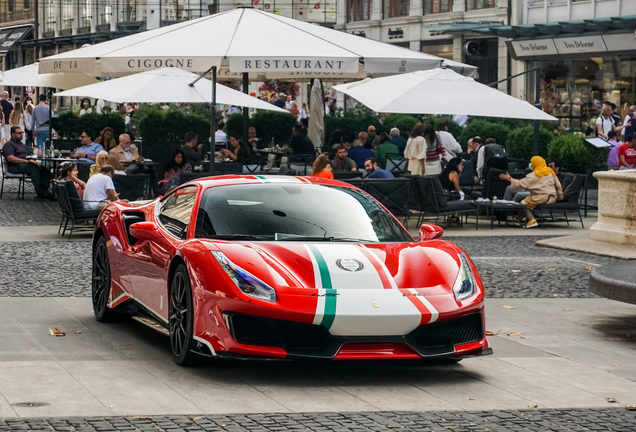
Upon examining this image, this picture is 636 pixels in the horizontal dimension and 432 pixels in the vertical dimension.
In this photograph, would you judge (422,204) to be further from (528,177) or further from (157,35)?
(157,35)

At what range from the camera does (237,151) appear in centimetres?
2222

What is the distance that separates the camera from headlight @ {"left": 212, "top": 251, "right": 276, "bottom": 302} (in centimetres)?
694

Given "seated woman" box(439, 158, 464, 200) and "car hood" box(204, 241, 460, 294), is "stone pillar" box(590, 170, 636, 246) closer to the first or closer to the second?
"seated woman" box(439, 158, 464, 200)

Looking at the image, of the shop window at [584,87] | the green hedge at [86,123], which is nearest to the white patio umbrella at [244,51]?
the green hedge at [86,123]

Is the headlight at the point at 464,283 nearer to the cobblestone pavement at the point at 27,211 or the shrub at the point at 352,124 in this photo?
the cobblestone pavement at the point at 27,211

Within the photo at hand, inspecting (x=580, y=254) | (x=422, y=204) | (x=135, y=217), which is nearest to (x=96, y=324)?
(x=135, y=217)

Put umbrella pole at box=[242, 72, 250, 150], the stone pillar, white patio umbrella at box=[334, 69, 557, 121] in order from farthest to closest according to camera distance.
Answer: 1. umbrella pole at box=[242, 72, 250, 150]
2. white patio umbrella at box=[334, 69, 557, 121]
3. the stone pillar

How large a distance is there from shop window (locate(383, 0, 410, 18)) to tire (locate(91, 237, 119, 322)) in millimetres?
41123

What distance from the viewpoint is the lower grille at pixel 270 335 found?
696 cm

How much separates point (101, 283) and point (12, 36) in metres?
71.8

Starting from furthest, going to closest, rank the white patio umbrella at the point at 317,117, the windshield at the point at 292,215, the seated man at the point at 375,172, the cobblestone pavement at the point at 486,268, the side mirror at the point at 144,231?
the white patio umbrella at the point at 317,117 < the seated man at the point at 375,172 < the cobblestone pavement at the point at 486,268 < the side mirror at the point at 144,231 < the windshield at the point at 292,215

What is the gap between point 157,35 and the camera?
19.5 meters

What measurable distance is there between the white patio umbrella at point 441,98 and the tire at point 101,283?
8.96 meters

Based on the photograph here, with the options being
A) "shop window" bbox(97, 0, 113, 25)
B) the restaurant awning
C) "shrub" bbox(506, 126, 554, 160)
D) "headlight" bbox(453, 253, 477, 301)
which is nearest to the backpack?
"shrub" bbox(506, 126, 554, 160)
